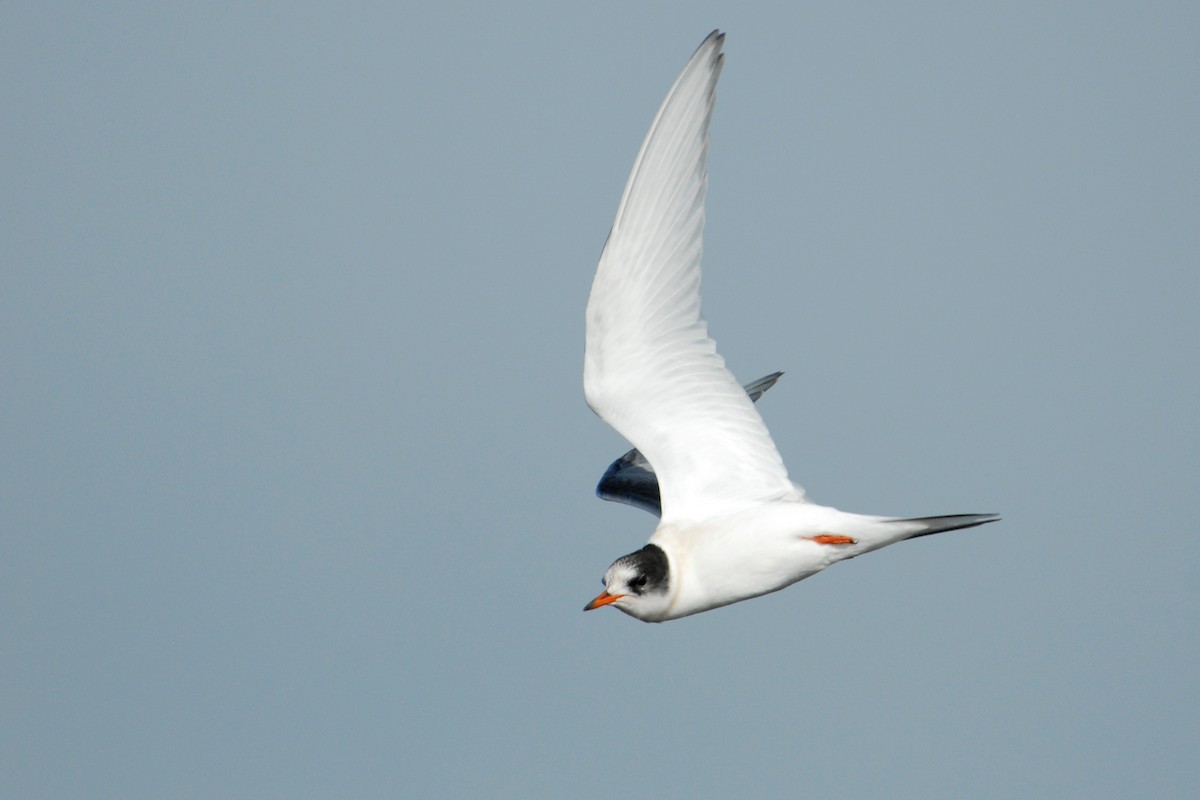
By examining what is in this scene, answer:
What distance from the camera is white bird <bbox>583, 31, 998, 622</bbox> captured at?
23.4 ft

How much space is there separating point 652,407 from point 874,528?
4.91 feet

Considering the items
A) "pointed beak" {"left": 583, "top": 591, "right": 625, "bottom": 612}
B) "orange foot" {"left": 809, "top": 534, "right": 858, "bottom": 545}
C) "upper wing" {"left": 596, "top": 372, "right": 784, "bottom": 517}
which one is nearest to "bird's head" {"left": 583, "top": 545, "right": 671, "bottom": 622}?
"pointed beak" {"left": 583, "top": 591, "right": 625, "bottom": 612}

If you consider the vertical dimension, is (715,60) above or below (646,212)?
above

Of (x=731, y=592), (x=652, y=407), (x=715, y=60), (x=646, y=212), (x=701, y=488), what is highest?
(x=715, y=60)

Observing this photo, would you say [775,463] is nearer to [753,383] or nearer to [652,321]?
[652,321]

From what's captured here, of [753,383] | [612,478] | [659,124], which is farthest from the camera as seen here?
[753,383]

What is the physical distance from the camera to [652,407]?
7801 mm

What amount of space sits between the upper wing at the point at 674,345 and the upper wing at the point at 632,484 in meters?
1.20

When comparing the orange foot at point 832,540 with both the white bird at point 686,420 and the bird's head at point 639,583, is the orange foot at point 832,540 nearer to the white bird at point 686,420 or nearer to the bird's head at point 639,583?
the white bird at point 686,420

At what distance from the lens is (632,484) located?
935cm

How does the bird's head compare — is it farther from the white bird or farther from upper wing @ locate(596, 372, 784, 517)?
upper wing @ locate(596, 372, 784, 517)

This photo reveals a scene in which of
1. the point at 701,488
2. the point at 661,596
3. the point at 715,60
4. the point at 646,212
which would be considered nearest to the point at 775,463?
the point at 701,488

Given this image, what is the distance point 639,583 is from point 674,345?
141cm

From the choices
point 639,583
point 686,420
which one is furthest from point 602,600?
point 686,420
